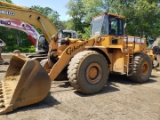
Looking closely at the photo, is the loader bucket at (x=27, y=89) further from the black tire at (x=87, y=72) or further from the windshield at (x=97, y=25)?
the windshield at (x=97, y=25)

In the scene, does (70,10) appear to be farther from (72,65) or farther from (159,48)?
(72,65)

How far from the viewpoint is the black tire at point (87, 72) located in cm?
525

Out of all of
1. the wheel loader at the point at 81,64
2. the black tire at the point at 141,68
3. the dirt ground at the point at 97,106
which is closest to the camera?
the dirt ground at the point at 97,106

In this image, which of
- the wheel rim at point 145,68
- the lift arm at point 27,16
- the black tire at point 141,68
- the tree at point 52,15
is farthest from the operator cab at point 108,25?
the tree at point 52,15

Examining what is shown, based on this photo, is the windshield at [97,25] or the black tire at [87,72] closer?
the black tire at [87,72]

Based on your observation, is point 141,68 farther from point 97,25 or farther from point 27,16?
point 27,16

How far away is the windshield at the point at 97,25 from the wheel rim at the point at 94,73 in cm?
171

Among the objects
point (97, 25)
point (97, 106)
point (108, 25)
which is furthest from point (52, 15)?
point (97, 106)

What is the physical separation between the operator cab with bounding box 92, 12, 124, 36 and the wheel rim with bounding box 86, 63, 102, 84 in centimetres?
162

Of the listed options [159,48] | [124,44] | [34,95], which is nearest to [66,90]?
[34,95]

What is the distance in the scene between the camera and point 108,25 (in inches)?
274

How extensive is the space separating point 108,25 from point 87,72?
7.21 feet

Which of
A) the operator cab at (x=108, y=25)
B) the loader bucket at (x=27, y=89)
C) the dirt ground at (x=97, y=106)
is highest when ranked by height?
the operator cab at (x=108, y=25)

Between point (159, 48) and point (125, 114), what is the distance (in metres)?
8.21
